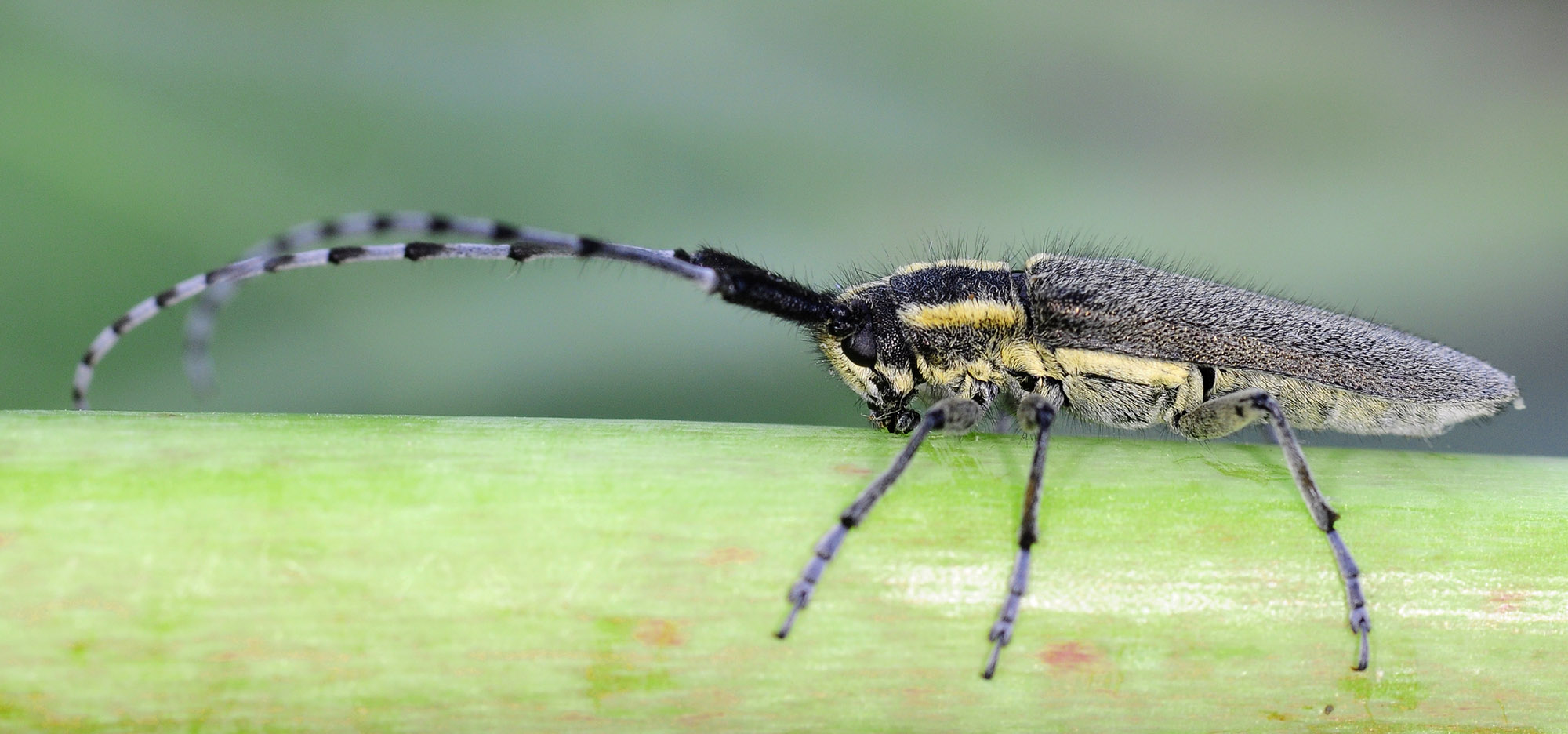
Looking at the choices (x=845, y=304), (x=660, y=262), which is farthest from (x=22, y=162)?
(x=845, y=304)

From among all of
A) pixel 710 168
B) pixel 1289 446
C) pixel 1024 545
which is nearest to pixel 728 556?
pixel 1024 545

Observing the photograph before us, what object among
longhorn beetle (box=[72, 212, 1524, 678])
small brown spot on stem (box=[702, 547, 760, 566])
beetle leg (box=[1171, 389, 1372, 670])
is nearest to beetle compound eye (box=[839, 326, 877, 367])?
longhorn beetle (box=[72, 212, 1524, 678])

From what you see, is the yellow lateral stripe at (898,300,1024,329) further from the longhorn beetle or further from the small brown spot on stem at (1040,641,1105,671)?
the small brown spot on stem at (1040,641,1105,671)

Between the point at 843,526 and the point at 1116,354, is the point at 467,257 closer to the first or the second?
the point at 843,526

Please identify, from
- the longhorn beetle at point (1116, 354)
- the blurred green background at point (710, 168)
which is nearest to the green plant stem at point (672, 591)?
the longhorn beetle at point (1116, 354)

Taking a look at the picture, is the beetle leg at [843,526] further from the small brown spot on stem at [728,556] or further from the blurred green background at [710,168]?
the blurred green background at [710,168]

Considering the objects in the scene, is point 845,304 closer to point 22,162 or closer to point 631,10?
point 631,10
